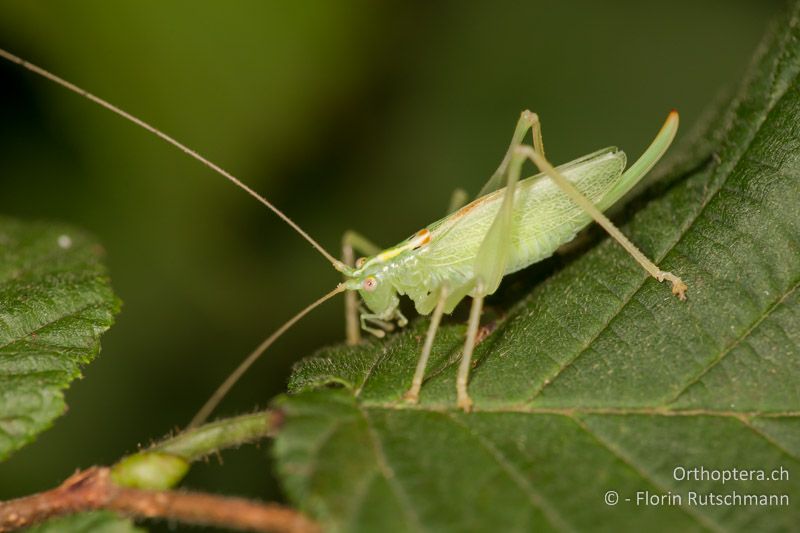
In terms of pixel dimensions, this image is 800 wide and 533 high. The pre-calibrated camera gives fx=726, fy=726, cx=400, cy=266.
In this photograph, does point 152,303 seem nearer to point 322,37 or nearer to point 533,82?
point 322,37

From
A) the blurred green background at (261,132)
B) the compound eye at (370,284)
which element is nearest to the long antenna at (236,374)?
the compound eye at (370,284)

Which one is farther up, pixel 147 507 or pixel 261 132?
pixel 261 132

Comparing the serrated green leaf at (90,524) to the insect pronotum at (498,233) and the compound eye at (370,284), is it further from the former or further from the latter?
the compound eye at (370,284)

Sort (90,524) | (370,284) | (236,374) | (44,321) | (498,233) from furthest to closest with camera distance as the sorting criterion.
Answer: (370,284)
(498,233)
(44,321)
(236,374)
(90,524)

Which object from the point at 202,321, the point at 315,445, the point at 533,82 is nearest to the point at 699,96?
the point at 533,82

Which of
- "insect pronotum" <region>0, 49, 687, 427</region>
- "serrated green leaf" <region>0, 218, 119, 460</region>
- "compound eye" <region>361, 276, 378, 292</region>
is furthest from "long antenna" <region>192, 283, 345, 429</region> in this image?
"serrated green leaf" <region>0, 218, 119, 460</region>

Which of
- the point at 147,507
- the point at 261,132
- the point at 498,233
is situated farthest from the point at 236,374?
the point at 261,132

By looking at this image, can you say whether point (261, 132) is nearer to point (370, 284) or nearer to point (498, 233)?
point (370, 284)

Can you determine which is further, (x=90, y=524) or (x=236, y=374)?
(x=236, y=374)
